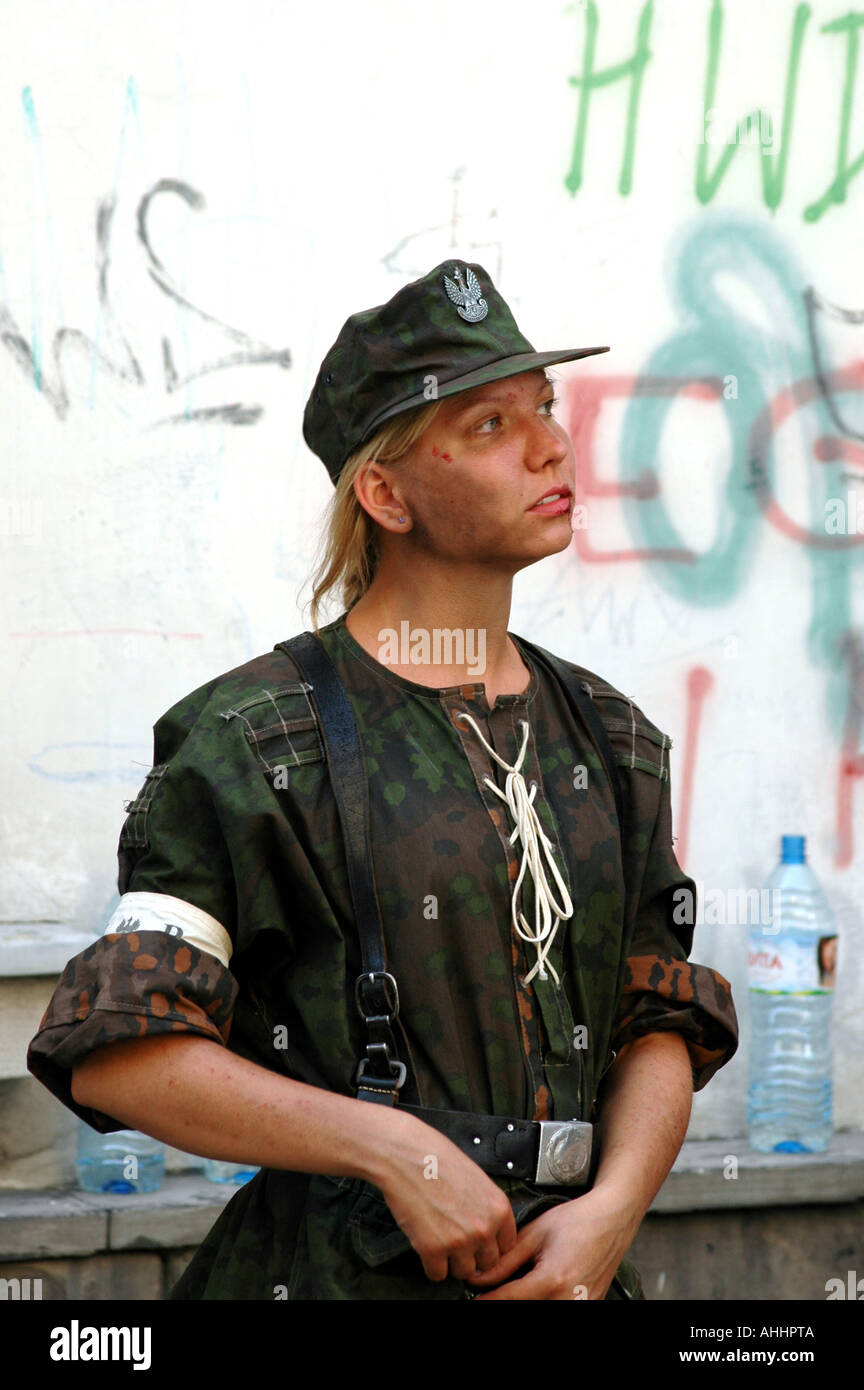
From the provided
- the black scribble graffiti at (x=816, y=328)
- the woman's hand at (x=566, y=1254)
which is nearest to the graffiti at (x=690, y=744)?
the black scribble graffiti at (x=816, y=328)

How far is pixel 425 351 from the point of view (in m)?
2.02

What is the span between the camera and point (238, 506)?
3.83 meters

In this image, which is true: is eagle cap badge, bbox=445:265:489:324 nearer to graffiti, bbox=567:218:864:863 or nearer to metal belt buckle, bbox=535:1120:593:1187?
metal belt buckle, bbox=535:1120:593:1187

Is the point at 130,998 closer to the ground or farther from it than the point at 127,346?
closer to the ground

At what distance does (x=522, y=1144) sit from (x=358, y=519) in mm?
799

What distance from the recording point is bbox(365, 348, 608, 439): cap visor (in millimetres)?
1965

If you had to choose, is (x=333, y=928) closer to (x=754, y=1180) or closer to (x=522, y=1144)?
(x=522, y=1144)

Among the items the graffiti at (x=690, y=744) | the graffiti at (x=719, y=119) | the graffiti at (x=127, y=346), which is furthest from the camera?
the graffiti at (x=690, y=744)

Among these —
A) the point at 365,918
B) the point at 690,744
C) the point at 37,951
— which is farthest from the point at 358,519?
the point at 690,744

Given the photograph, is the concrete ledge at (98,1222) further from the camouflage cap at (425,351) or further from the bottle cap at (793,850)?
the camouflage cap at (425,351)

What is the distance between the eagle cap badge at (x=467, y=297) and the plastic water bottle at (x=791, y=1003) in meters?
2.33

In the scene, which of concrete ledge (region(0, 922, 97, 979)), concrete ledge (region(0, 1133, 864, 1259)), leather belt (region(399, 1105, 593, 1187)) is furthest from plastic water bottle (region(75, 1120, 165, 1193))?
leather belt (region(399, 1105, 593, 1187))

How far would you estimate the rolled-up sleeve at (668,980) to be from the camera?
209 cm

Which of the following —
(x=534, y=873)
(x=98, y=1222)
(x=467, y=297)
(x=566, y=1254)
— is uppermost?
(x=467, y=297)
